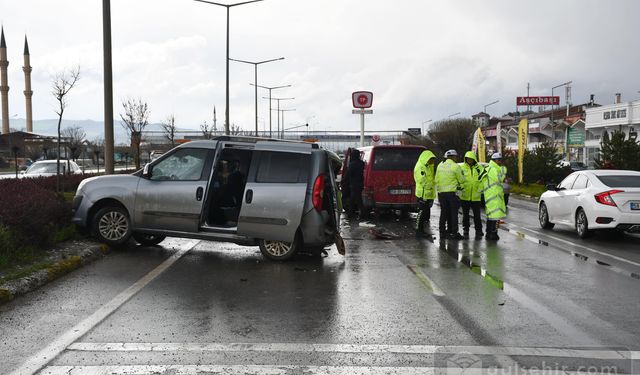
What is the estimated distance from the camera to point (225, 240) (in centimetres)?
947

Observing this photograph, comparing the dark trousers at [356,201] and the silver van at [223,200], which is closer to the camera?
the silver van at [223,200]

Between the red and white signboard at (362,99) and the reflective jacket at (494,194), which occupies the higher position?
the red and white signboard at (362,99)

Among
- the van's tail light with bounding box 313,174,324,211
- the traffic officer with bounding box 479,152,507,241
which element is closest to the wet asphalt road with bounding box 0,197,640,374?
the van's tail light with bounding box 313,174,324,211

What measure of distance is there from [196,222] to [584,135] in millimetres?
62806

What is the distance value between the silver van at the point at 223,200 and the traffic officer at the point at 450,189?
3502 mm

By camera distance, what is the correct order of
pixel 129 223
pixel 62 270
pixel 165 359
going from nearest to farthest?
pixel 165 359 < pixel 62 270 < pixel 129 223

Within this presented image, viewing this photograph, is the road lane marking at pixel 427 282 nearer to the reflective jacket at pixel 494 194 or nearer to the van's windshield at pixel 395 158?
the reflective jacket at pixel 494 194

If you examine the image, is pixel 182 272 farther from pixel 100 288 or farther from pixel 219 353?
pixel 219 353

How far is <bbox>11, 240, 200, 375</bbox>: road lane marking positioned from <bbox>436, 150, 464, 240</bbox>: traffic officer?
6031 millimetres

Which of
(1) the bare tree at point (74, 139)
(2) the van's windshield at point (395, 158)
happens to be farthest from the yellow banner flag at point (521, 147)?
(1) the bare tree at point (74, 139)

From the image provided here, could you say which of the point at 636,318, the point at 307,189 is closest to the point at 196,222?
the point at 307,189

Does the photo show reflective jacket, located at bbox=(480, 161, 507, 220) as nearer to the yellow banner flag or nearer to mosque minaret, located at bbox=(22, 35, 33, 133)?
the yellow banner flag

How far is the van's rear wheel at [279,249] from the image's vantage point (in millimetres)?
9281

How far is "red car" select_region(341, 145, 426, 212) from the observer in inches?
643
